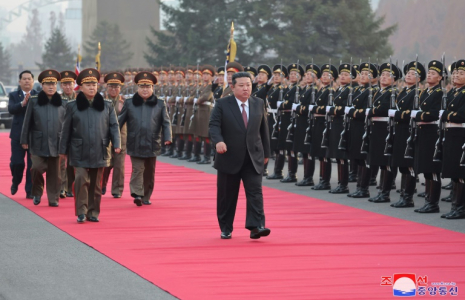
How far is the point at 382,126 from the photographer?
44.8 feet

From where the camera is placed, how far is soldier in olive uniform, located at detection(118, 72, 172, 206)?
1336cm

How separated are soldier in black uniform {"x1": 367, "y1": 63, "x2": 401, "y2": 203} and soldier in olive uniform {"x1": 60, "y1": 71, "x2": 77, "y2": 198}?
13.9 ft

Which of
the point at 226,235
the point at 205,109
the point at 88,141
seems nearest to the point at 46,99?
the point at 88,141

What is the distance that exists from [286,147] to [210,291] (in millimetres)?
9576

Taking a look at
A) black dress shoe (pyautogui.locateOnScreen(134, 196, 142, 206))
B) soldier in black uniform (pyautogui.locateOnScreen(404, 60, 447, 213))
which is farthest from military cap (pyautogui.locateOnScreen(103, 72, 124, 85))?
soldier in black uniform (pyautogui.locateOnScreen(404, 60, 447, 213))

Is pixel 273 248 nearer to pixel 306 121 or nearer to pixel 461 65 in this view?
pixel 461 65

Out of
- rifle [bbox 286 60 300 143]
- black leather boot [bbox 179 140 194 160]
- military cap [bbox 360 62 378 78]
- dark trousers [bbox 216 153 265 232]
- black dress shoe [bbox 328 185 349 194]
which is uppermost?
military cap [bbox 360 62 378 78]

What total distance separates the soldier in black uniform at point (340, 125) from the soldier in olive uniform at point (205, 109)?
21.4 ft

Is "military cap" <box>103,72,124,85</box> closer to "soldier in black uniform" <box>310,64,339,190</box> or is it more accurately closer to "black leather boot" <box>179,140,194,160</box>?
"soldier in black uniform" <box>310,64,339,190</box>

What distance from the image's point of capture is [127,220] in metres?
11.8

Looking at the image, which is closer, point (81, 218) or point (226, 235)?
point (226, 235)

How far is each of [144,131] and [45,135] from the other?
1.34 metres

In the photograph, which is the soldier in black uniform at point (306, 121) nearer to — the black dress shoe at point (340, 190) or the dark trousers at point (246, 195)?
the black dress shoe at point (340, 190)

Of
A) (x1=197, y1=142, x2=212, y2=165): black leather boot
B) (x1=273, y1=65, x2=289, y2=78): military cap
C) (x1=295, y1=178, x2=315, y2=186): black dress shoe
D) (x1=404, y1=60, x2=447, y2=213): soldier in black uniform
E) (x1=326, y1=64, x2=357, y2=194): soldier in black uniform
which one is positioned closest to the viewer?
(x1=404, y1=60, x2=447, y2=213): soldier in black uniform
